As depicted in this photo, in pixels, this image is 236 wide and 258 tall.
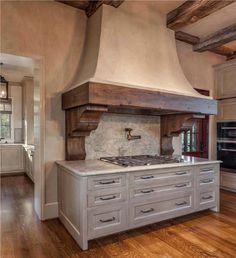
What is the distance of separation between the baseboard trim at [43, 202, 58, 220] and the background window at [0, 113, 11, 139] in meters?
4.20

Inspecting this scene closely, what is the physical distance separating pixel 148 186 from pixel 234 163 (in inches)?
98.8

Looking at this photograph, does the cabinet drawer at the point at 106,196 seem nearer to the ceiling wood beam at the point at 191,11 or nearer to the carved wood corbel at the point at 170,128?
the carved wood corbel at the point at 170,128

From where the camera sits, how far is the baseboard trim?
2893 millimetres

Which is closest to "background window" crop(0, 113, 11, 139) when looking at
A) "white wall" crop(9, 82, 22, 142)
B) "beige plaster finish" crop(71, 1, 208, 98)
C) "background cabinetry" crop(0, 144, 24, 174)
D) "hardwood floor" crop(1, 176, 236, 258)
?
"white wall" crop(9, 82, 22, 142)

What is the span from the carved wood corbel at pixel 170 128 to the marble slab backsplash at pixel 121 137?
0.30ft

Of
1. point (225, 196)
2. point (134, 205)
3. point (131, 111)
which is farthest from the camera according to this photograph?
point (225, 196)

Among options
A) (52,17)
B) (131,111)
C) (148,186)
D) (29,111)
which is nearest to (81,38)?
(52,17)

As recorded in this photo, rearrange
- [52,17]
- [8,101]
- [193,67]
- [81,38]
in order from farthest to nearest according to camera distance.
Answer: [8,101] → [193,67] → [81,38] → [52,17]

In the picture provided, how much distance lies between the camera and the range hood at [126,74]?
7.97 ft

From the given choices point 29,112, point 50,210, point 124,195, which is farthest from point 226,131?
point 29,112

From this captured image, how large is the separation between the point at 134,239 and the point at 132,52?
2331mm

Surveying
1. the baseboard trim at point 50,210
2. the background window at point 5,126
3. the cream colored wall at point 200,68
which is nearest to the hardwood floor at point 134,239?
the baseboard trim at point 50,210

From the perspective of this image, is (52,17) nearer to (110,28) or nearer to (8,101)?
(110,28)

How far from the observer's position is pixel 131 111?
3.40m
